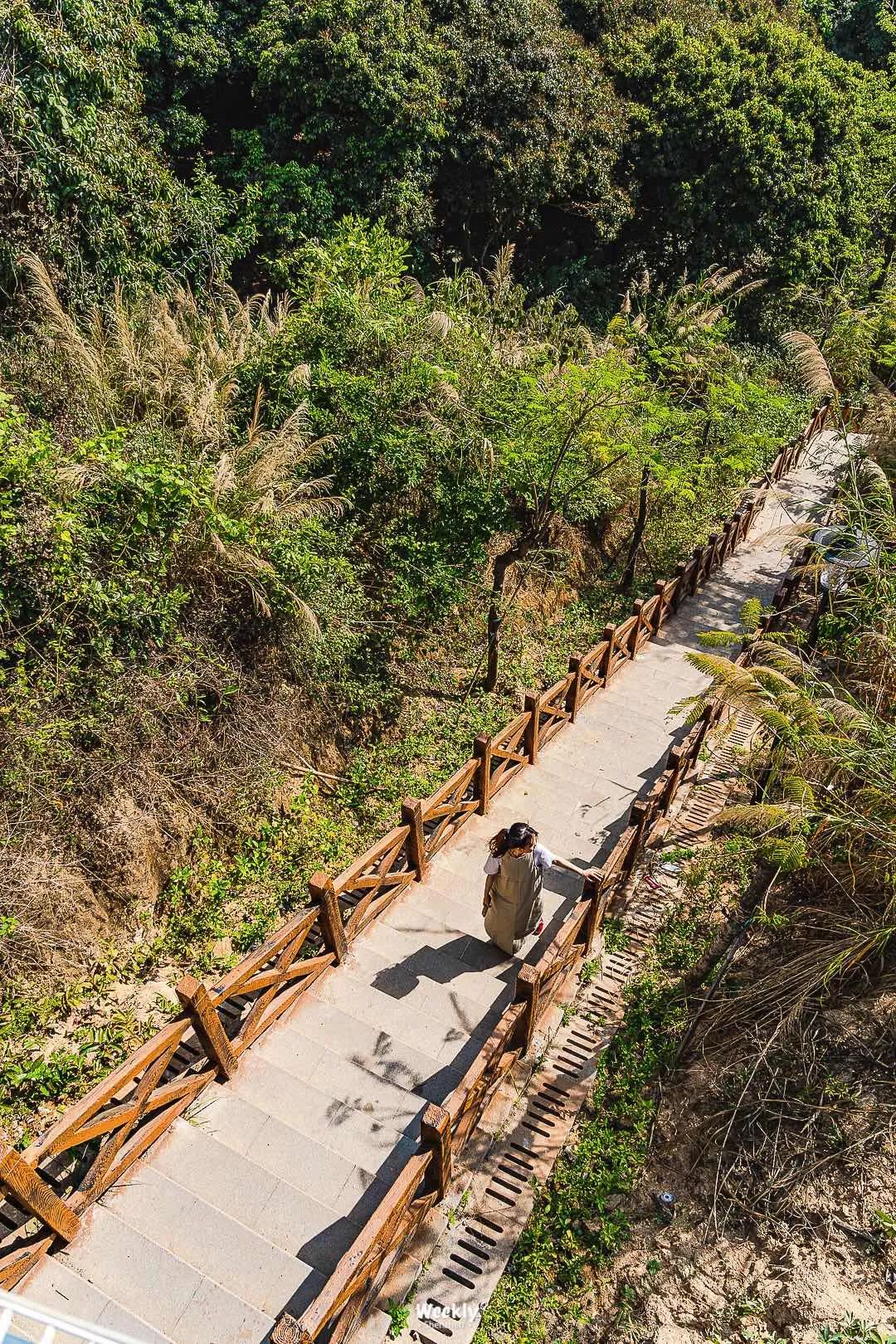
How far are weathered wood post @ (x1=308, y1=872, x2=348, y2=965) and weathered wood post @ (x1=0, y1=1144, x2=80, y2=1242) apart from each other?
207 cm

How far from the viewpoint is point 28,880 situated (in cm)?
556

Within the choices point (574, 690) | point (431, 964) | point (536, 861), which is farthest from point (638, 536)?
point (431, 964)

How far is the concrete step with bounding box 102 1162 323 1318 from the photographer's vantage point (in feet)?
12.7

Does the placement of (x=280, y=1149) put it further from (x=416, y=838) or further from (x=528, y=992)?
(x=416, y=838)

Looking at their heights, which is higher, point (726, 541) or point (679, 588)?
point (726, 541)

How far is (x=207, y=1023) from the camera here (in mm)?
4484

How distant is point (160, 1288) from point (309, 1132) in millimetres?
1074

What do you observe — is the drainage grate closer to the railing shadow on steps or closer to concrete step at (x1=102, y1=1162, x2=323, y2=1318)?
the railing shadow on steps

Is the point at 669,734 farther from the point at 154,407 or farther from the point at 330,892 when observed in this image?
the point at 154,407

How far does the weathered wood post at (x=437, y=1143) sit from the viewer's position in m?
3.98

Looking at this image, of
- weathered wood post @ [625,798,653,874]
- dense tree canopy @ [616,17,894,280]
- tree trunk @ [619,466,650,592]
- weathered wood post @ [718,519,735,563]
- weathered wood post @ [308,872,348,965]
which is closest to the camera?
weathered wood post @ [308,872,348,965]

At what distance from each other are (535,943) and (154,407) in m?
6.36

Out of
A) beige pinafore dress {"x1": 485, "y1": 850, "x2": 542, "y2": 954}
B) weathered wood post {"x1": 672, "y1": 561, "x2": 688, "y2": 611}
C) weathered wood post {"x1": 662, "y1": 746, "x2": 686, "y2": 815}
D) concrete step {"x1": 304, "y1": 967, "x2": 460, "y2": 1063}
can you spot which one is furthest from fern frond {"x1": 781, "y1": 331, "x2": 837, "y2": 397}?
concrete step {"x1": 304, "y1": 967, "x2": 460, "y2": 1063}

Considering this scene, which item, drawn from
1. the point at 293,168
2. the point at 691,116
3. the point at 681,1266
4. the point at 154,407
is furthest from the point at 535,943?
the point at 691,116
